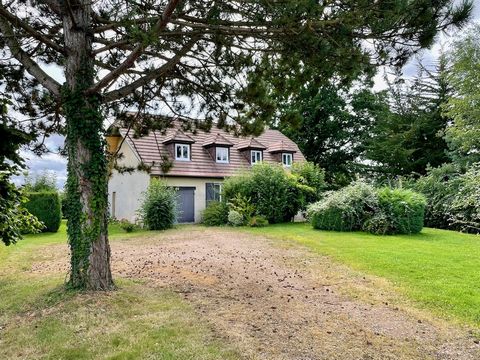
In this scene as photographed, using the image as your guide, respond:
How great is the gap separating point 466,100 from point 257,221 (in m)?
12.0

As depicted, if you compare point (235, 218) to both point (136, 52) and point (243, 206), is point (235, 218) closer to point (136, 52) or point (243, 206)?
point (243, 206)

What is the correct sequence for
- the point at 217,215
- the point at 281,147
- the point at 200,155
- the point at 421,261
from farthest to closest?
the point at 281,147
the point at 200,155
the point at 217,215
the point at 421,261

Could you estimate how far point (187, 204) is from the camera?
20.5 meters

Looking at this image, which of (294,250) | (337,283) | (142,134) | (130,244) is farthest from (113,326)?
(130,244)

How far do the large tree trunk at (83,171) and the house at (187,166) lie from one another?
1273 centimetres

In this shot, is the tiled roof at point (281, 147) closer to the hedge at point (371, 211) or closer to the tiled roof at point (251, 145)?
the tiled roof at point (251, 145)

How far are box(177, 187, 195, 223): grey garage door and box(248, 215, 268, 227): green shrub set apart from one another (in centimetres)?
450

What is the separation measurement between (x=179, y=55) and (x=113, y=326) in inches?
167

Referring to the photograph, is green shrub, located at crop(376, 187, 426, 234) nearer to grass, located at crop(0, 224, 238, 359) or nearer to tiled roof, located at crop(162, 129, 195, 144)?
grass, located at crop(0, 224, 238, 359)

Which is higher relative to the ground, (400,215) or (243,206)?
(243,206)

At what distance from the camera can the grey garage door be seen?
20.2 meters

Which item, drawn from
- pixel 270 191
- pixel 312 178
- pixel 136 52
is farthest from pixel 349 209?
pixel 136 52

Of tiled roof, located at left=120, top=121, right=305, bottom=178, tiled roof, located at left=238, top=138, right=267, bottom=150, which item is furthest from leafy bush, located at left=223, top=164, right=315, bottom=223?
tiled roof, located at left=238, top=138, right=267, bottom=150

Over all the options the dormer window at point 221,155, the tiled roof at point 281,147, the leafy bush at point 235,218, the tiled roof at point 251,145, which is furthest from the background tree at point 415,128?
the leafy bush at point 235,218
